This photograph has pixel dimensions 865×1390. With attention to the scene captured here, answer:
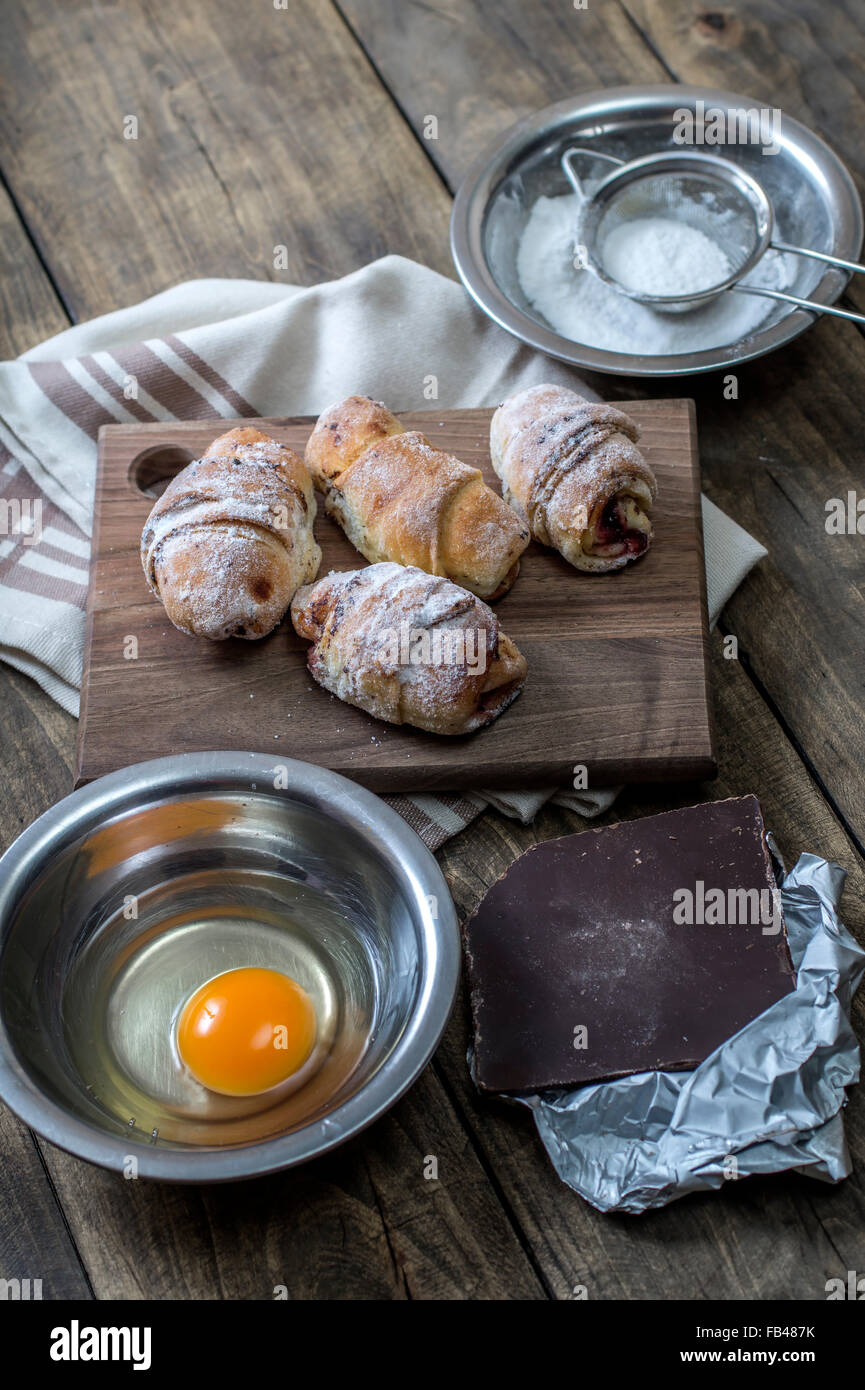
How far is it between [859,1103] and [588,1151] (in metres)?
0.40

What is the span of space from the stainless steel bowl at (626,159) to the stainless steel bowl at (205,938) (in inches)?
41.9

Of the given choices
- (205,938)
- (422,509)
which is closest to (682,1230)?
(205,938)

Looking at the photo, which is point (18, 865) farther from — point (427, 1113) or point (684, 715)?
point (684, 715)

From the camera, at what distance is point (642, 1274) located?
1.71m

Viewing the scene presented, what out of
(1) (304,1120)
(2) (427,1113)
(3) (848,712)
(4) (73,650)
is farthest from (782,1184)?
(4) (73,650)

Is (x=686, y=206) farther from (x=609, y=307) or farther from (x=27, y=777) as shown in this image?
(x=27, y=777)

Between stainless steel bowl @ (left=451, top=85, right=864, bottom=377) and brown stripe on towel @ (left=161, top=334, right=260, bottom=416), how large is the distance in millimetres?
492

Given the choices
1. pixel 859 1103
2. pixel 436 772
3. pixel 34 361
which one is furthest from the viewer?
pixel 34 361

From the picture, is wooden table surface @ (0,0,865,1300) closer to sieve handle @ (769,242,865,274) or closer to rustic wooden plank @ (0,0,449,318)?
rustic wooden plank @ (0,0,449,318)

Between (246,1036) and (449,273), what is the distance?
1.67 metres

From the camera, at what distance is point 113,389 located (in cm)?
250

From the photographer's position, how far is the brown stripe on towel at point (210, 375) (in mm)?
2516
